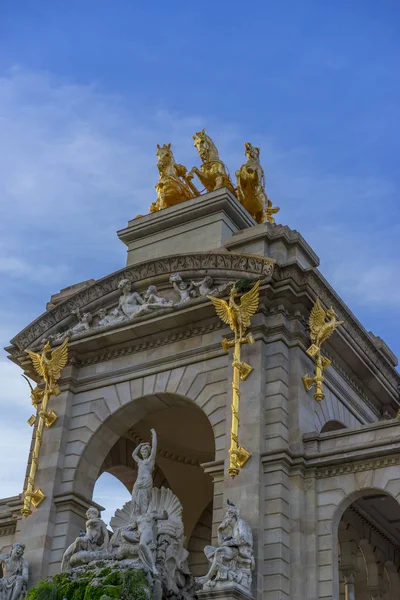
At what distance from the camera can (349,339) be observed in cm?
2866

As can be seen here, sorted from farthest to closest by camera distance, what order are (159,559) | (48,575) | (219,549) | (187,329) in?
(187,329) < (48,575) < (159,559) < (219,549)

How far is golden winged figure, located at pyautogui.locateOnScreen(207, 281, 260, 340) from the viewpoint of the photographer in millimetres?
26203

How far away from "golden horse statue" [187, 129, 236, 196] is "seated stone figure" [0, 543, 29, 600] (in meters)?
14.3

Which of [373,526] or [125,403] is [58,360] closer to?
[125,403]

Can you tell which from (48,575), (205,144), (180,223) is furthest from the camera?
(205,144)

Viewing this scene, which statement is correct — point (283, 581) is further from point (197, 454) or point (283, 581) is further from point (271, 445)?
point (197, 454)

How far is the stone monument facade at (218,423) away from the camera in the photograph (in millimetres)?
23797

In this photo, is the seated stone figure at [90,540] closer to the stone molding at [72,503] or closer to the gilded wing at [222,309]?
the stone molding at [72,503]

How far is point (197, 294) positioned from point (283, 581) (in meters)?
8.95

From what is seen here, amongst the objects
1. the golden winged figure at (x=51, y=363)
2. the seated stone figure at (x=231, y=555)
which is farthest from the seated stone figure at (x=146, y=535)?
the golden winged figure at (x=51, y=363)

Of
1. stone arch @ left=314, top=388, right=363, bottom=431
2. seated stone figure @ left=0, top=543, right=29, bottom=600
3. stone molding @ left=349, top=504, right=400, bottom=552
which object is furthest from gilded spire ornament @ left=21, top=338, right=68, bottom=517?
stone molding @ left=349, top=504, right=400, bottom=552

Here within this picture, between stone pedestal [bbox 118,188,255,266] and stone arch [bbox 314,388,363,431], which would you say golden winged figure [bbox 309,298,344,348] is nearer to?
stone arch [bbox 314,388,363,431]

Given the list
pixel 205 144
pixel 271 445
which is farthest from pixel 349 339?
pixel 205 144

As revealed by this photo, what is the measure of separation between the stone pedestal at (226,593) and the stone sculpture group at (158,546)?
3.2 inches
